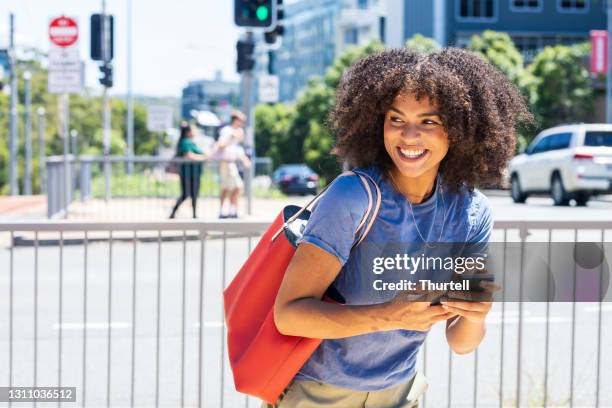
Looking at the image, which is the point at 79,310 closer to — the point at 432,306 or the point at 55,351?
the point at 55,351

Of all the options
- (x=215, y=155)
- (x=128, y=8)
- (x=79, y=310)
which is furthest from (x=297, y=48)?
(x=79, y=310)

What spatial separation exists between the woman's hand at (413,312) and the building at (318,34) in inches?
4017

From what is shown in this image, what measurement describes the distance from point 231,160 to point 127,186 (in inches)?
87.9

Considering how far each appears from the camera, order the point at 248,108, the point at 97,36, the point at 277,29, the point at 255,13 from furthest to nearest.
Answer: the point at 97,36 → the point at 248,108 → the point at 277,29 → the point at 255,13

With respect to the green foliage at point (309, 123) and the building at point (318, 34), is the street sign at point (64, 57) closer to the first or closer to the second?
the green foliage at point (309, 123)

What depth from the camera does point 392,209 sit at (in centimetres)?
221

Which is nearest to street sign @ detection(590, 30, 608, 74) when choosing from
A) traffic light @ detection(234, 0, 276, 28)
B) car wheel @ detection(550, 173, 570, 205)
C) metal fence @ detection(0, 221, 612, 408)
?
car wheel @ detection(550, 173, 570, 205)

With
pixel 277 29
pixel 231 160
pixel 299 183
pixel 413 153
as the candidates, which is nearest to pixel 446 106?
pixel 413 153

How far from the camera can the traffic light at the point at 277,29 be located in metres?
16.8

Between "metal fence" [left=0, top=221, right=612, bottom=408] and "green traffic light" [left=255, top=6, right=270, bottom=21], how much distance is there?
7264 mm

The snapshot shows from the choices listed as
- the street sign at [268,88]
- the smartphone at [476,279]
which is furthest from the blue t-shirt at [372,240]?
the street sign at [268,88]

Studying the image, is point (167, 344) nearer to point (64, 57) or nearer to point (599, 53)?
point (64, 57)

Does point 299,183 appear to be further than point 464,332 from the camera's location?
Yes

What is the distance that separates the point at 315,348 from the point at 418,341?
0.25 meters
